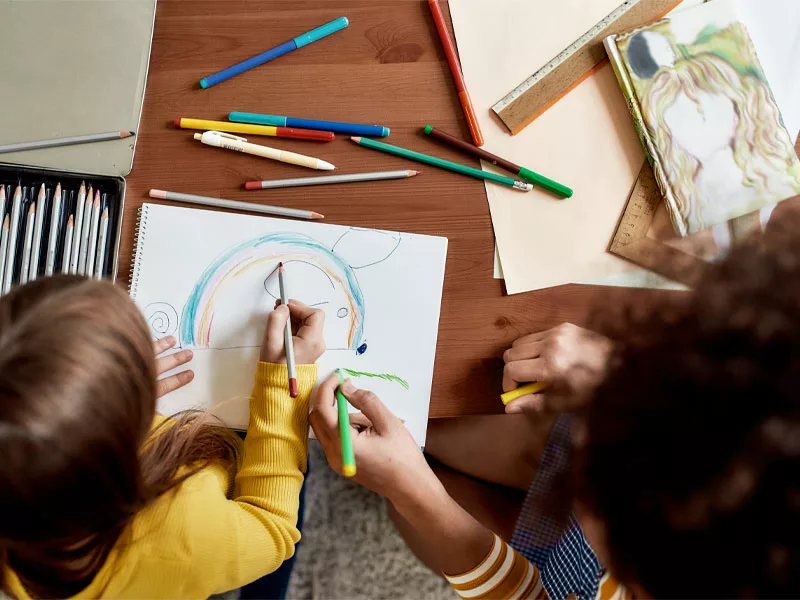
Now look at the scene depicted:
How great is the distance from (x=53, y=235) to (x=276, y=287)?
0.23m

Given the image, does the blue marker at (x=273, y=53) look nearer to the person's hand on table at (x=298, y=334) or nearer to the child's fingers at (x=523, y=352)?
the person's hand on table at (x=298, y=334)

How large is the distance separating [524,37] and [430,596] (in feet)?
3.09

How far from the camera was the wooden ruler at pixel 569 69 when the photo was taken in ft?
2.18

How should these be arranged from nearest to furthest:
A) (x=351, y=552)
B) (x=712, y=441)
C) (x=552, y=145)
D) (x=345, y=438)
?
1. (x=712, y=441)
2. (x=345, y=438)
3. (x=552, y=145)
4. (x=351, y=552)

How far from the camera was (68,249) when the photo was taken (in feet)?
2.05

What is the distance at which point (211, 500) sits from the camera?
1.92 ft

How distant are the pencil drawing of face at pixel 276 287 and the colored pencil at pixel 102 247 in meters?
0.10

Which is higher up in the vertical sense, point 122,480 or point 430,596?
point 122,480

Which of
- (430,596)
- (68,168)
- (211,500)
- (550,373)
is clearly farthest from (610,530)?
(430,596)

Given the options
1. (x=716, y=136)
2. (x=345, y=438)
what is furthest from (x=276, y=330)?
(x=716, y=136)

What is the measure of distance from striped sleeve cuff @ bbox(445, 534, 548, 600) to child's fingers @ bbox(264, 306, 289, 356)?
0.31 meters

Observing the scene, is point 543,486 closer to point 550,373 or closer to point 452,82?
point 550,373

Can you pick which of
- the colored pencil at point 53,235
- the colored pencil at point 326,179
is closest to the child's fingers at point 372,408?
the colored pencil at point 326,179

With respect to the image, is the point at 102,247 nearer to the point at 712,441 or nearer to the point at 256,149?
the point at 256,149
